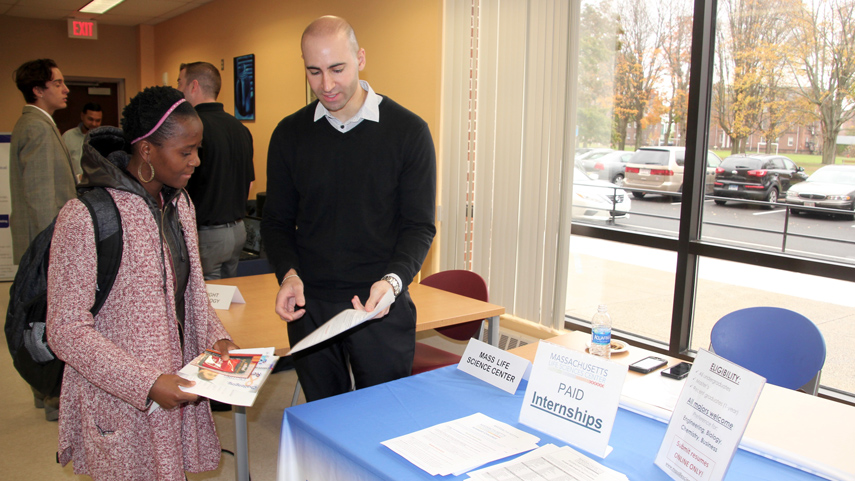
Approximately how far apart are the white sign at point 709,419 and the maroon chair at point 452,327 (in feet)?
5.33

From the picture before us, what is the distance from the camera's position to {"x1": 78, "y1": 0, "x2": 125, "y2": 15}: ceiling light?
7959mm

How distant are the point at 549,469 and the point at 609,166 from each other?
10.8 ft

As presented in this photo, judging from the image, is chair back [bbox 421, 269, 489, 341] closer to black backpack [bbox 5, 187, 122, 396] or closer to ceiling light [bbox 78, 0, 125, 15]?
black backpack [bbox 5, 187, 122, 396]

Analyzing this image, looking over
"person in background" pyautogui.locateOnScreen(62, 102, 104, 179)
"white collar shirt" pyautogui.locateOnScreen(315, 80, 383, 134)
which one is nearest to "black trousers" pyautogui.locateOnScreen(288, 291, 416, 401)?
"white collar shirt" pyautogui.locateOnScreen(315, 80, 383, 134)

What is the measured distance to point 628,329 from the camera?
4383 millimetres

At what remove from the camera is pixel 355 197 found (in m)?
1.84

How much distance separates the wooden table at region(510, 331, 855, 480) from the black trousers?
1008 mm

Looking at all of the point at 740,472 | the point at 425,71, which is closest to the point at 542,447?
the point at 740,472

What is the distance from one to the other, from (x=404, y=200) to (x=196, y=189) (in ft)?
6.89

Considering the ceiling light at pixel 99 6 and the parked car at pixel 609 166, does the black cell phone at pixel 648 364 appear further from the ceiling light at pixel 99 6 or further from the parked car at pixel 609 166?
the ceiling light at pixel 99 6

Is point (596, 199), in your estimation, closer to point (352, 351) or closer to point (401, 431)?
point (352, 351)

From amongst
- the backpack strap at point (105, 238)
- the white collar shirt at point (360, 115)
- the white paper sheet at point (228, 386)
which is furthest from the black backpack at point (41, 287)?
the white collar shirt at point (360, 115)

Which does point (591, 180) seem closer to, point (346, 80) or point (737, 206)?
point (737, 206)

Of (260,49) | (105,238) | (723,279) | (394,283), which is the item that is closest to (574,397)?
(394,283)
